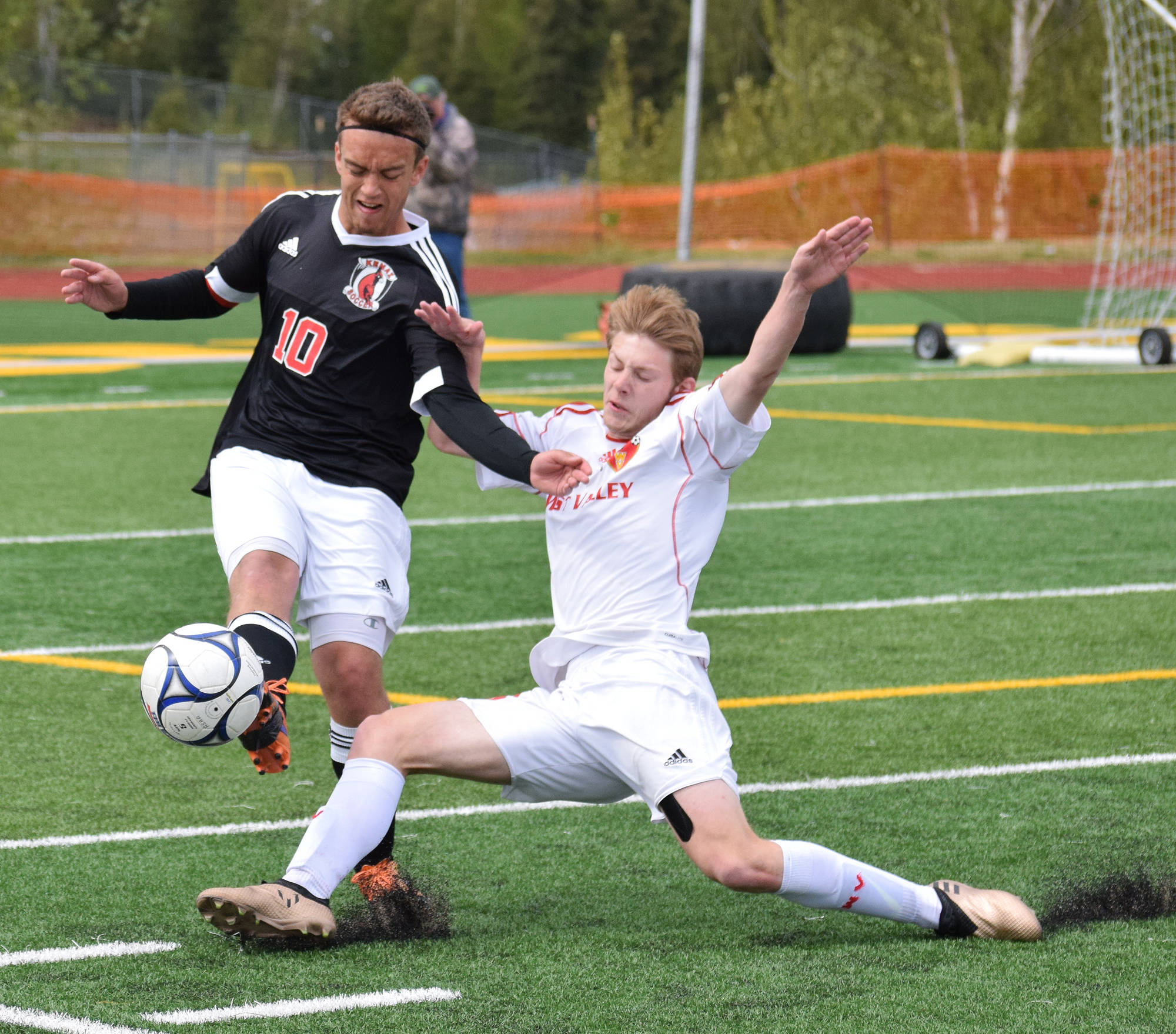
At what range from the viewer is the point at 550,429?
429 centimetres

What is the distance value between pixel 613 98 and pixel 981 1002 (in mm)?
53422

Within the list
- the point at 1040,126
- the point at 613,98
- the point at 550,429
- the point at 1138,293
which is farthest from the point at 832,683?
the point at 613,98

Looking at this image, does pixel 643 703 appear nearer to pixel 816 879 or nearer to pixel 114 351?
pixel 816 879

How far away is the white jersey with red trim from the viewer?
3.93 metres

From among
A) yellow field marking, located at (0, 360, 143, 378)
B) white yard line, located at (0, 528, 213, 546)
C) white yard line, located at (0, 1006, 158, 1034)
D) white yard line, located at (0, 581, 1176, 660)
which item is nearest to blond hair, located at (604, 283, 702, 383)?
white yard line, located at (0, 1006, 158, 1034)

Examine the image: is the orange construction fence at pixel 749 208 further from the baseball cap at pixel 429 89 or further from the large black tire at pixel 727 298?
the baseball cap at pixel 429 89

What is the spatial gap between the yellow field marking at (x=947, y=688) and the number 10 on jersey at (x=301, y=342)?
2.20 m

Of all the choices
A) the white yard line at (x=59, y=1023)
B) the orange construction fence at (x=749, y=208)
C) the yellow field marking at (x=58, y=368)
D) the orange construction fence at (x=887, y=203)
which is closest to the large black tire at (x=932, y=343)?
the yellow field marking at (x=58, y=368)

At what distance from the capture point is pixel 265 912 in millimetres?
3623

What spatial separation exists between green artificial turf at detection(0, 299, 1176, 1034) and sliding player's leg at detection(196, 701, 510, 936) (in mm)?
126

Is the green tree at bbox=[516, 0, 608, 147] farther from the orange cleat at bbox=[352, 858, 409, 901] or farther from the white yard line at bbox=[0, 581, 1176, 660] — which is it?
the orange cleat at bbox=[352, 858, 409, 901]

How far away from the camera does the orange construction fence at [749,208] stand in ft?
108

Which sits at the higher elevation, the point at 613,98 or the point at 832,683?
the point at 613,98

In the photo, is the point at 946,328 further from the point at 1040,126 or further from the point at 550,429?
the point at 1040,126
